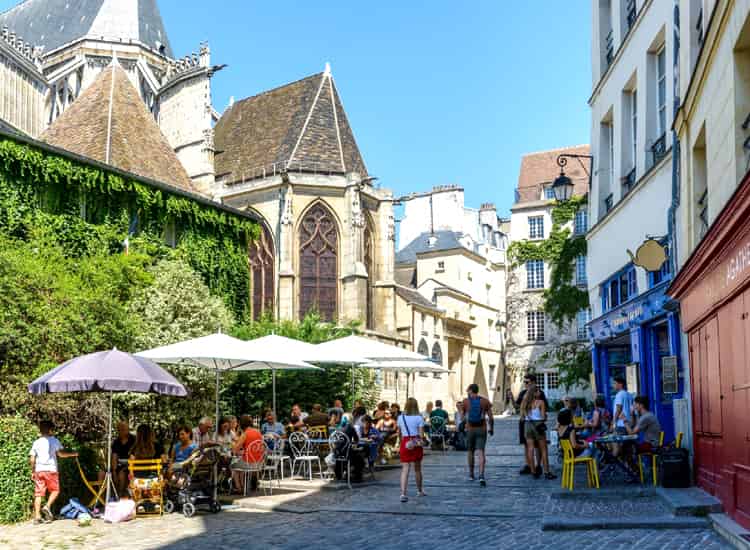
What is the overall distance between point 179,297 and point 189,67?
26931 millimetres

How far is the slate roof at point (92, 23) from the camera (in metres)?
52.8

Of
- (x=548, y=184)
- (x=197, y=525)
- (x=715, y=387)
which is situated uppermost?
(x=548, y=184)

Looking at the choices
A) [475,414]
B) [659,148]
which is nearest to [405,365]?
[475,414]

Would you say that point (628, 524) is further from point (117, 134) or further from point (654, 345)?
point (117, 134)

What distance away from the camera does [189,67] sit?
44.7m

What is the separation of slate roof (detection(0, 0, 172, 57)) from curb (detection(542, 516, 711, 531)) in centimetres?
4857

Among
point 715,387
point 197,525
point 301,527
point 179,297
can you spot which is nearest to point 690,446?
point 715,387

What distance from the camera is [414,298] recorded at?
4869 centimetres

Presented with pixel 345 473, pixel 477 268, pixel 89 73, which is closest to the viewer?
pixel 345 473

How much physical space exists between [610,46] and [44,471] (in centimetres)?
1502

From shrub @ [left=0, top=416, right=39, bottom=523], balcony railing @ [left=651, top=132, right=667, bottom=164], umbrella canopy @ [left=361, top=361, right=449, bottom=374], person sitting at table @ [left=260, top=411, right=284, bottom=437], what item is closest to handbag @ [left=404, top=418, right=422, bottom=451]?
person sitting at table @ [left=260, top=411, right=284, bottom=437]

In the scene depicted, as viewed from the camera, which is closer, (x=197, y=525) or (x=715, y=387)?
(x=715, y=387)

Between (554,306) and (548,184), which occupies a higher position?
(548,184)

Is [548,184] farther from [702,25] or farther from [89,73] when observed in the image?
[702,25]
